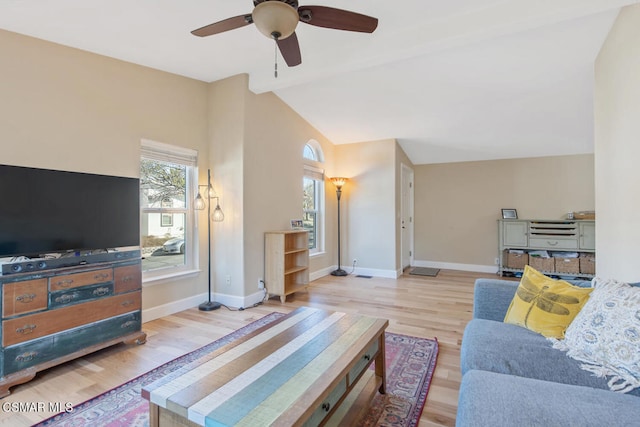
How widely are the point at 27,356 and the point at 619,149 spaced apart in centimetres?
438

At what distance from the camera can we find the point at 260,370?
4.55 feet

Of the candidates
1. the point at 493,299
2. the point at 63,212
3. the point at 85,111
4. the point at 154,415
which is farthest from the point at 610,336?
the point at 85,111

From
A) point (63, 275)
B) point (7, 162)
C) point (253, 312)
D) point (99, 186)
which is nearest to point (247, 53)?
point (99, 186)

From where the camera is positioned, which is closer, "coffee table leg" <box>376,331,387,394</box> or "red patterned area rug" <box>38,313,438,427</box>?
"red patterned area rug" <box>38,313,438,427</box>

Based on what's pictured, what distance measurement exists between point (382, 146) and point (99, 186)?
13.7 feet

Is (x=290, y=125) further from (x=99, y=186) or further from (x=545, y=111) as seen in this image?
(x=545, y=111)

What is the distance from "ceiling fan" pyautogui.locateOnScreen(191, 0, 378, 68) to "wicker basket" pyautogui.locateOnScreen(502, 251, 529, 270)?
193 inches

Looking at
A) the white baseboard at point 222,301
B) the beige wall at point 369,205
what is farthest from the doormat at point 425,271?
the beige wall at point 369,205

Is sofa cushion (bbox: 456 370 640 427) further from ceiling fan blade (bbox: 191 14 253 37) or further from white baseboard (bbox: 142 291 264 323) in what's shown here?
white baseboard (bbox: 142 291 264 323)

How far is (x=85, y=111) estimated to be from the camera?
273cm

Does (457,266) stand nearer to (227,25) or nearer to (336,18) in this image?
(336,18)

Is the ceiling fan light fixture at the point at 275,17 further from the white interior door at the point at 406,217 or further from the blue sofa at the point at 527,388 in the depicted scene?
the white interior door at the point at 406,217

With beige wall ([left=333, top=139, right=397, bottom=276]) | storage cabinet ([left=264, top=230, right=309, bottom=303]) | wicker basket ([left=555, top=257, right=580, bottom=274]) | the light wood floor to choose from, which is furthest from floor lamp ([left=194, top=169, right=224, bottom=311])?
wicker basket ([left=555, top=257, right=580, bottom=274])

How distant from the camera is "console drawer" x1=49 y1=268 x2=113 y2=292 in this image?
2.19 meters
